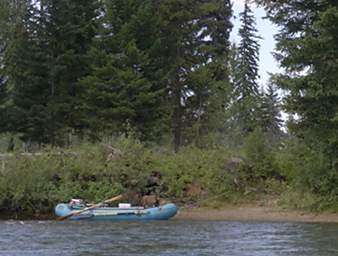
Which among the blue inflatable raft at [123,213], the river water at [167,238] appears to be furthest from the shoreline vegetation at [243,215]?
the river water at [167,238]

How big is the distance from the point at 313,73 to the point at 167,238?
10.5 m

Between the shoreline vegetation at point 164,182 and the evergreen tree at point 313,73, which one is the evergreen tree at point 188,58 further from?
the evergreen tree at point 313,73

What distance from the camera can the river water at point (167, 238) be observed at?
66.7ft

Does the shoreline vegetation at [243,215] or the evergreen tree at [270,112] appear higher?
the evergreen tree at [270,112]

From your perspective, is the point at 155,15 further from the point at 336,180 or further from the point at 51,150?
the point at 336,180

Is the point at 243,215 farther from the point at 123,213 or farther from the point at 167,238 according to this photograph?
the point at 167,238

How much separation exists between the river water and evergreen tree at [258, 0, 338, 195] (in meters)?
3.61

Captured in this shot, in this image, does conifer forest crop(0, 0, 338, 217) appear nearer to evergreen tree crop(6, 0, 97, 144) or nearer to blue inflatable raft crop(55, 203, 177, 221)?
evergreen tree crop(6, 0, 97, 144)

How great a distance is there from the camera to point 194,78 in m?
47.5

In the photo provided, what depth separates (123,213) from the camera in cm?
3044

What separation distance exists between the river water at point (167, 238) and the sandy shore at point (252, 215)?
197cm

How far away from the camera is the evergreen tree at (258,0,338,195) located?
97.3ft

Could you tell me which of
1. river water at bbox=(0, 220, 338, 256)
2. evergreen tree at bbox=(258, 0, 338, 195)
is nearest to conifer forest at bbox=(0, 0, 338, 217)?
evergreen tree at bbox=(258, 0, 338, 195)

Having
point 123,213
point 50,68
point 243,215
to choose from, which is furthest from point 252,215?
point 50,68
